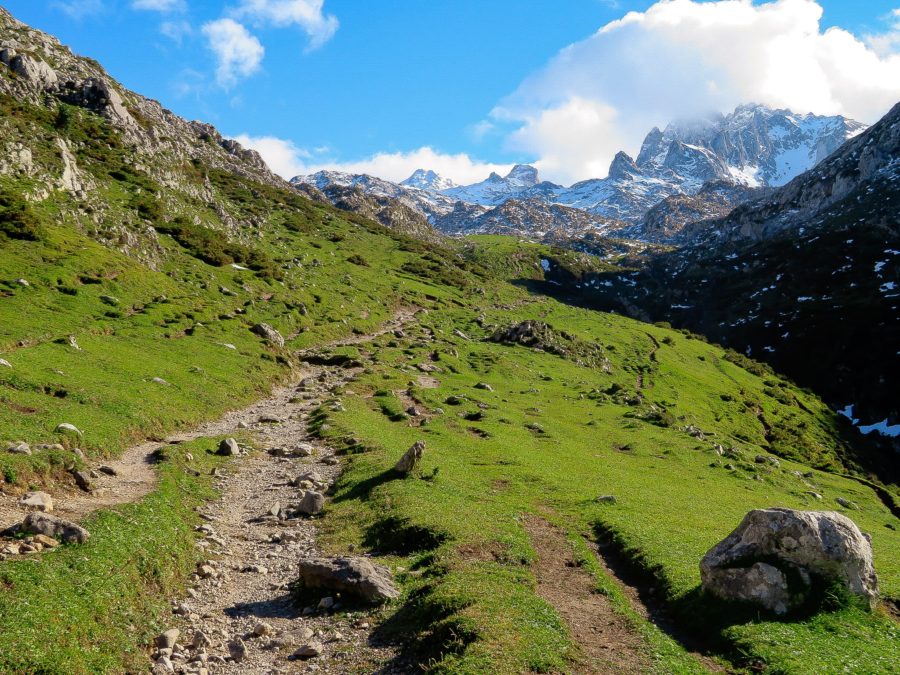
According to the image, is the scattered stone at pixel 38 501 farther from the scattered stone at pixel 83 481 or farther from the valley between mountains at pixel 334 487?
the scattered stone at pixel 83 481

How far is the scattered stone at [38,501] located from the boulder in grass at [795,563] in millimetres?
23393

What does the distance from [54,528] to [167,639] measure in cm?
547

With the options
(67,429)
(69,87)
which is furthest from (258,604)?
(69,87)

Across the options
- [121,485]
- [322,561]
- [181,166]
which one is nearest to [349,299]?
[181,166]

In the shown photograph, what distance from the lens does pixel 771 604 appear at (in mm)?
16688

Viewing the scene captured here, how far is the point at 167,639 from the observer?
1412 centimetres

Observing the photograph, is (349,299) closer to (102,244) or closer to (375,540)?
(102,244)

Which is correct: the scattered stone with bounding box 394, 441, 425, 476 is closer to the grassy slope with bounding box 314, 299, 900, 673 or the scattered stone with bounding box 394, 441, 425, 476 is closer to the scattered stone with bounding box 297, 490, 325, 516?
the grassy slope with bounding box 314, 299, 900, 673

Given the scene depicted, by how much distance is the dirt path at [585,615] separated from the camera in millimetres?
14094

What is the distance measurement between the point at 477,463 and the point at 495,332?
66.3m

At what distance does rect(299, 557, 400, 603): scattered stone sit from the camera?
55.8 feet

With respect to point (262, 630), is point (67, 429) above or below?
above

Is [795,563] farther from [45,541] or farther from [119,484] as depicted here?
[119,484]

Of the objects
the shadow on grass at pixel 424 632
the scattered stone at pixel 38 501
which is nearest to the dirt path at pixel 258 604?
the shadow on grass at pixel 424 632
